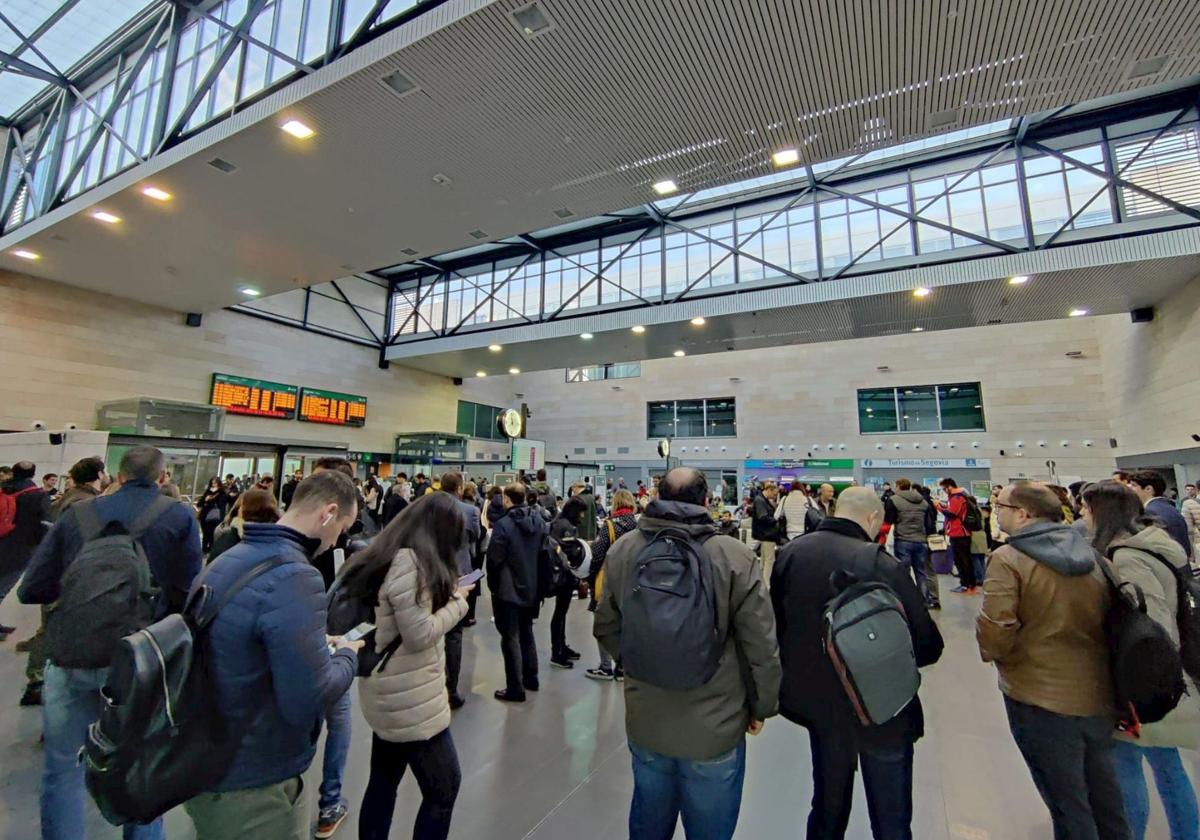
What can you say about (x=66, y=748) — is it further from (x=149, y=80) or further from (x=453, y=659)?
(x=149, y=80)

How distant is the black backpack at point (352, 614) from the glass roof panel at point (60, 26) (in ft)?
38.2

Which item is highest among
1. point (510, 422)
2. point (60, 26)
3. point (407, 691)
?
point (60, 26)

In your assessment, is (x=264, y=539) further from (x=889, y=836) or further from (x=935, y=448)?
(x=935, y=448)

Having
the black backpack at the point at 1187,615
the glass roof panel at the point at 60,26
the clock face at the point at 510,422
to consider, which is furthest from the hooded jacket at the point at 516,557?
the glass roof panel at the point at 60,26

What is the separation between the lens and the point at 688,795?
1.71 m

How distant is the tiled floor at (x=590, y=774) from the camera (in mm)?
2436

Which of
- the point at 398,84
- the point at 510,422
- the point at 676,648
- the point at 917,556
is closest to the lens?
the point at 676,648

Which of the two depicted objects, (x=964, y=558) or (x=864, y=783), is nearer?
(x=864, y=783)

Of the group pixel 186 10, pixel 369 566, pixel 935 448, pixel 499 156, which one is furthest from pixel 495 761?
pixel 935 448

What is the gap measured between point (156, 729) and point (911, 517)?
24.1 feet

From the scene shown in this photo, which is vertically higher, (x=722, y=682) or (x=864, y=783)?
(x=722, y=682)

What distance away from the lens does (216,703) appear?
1.26m

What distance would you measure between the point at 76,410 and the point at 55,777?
1294 cm

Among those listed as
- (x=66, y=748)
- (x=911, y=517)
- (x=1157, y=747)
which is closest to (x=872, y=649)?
(x=1157, y=747)
